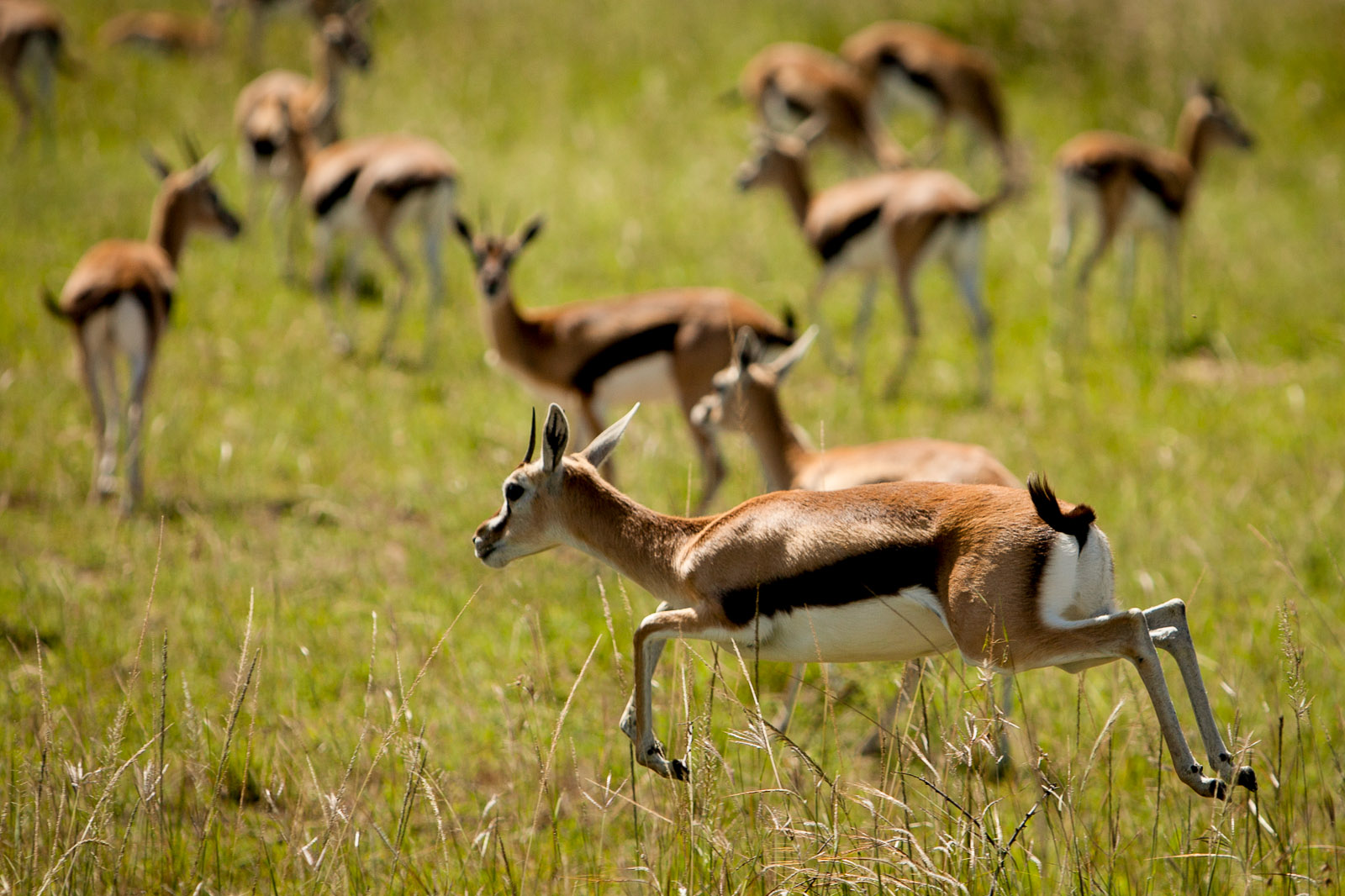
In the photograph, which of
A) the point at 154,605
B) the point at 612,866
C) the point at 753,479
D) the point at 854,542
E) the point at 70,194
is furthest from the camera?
the point at 70,194

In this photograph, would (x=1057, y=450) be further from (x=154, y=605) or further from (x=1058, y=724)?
(x=154, y=605)

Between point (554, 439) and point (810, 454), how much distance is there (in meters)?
2.27

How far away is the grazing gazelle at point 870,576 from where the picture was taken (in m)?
2.75

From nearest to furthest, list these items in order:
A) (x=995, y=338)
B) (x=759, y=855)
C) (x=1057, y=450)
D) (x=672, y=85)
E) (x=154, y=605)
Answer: (x=759, y=855)
(x=154, y=605)
(x=1057, y=450)
(x=995, y=338)
(x=672, y=85)

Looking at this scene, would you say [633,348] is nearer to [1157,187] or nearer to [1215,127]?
[1157,187]

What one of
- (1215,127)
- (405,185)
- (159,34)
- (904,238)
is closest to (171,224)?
(405,185)

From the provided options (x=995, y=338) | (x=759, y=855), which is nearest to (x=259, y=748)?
(x=759, y=855)

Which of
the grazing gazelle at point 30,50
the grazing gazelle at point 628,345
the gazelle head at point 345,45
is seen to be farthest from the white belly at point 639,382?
the grazing gazelle at point 30,50

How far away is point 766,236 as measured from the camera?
36.4ft

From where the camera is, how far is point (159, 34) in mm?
15445

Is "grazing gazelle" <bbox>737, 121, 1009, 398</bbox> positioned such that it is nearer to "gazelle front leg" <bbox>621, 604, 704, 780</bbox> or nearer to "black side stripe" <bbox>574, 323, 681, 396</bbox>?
"black side stripe" <bbox>574, 323, 681, 396</bbox>

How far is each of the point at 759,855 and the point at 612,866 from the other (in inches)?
39.3

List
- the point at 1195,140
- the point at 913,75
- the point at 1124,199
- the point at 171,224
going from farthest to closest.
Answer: the point at 913,75, the point at 1195,140, the point at 1124,199, the point at 171,224

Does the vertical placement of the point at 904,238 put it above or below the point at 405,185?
below
